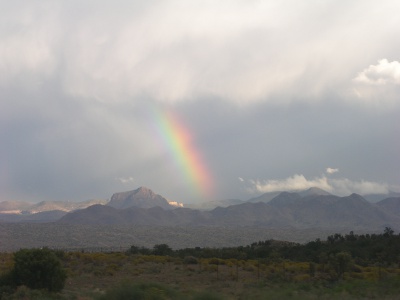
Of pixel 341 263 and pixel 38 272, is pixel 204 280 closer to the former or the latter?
pixel 341 263

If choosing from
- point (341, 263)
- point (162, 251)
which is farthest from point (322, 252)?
point (162, 251)

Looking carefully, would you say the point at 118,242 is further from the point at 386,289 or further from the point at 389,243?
the point at 386,289

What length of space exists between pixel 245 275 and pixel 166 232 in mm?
144859

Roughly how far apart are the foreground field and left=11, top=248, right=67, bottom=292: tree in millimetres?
1155

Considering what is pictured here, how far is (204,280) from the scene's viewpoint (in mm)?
42156

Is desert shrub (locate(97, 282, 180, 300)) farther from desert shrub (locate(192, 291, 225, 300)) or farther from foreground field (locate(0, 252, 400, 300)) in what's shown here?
desert shrub (locate(192, 291, 225, 300))

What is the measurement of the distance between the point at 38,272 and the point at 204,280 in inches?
594

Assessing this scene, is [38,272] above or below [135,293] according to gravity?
above

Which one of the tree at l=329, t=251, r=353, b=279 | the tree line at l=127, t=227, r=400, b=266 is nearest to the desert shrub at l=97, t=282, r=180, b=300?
the tree at l=329, t=251, r=353, b=279

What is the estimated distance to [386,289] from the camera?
2762cm

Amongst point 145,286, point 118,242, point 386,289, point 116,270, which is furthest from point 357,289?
point 118,242

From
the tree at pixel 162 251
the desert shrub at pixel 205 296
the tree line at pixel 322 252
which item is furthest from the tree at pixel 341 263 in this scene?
the tree at pixel 162 251

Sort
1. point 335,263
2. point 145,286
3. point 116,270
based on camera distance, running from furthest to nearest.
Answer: point 116,270 < point 335,263 < point 145,286

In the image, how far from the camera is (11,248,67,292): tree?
32969 mm
